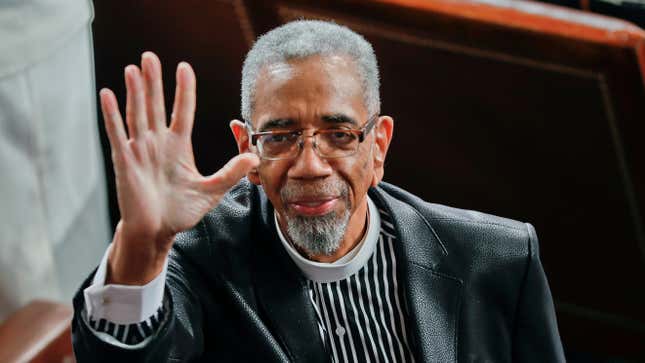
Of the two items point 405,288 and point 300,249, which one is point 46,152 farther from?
point 405,288

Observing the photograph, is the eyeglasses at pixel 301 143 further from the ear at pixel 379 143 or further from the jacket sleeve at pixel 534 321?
the jacket sleeve at pixel 534 321

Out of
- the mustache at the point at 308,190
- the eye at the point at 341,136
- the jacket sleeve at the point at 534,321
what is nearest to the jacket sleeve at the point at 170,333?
the mustache at the point at 308,190

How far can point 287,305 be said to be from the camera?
1617 millimetres

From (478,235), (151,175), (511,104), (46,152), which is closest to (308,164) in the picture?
(151,175)

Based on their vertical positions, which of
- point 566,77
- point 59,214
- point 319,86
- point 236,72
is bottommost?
point 59,214

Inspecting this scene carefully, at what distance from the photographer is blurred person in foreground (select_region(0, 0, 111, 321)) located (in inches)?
89.8

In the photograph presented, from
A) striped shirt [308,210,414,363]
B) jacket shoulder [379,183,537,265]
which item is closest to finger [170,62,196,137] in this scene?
striped shirt [308,210,414,363]

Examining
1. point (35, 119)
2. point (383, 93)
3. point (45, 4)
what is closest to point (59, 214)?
point (35, 119)

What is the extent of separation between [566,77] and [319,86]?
36.0 inches

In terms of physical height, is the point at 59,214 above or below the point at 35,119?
below

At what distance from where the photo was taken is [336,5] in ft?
7.66

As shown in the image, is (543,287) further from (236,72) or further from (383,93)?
(236,72)

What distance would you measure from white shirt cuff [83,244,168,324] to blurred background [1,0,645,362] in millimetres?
1110

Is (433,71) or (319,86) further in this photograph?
(433,71)
